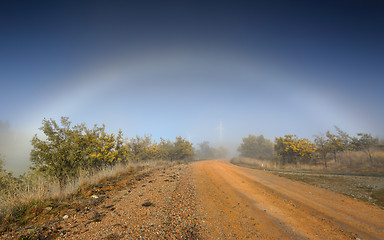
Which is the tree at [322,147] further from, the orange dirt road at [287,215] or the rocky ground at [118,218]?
the rocky ground at [118,218]

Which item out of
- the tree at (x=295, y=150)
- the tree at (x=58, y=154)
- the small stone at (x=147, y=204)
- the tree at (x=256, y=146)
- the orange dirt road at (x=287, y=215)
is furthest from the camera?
the tree at (x=256, y=146)

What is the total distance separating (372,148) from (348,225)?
75.3 feet

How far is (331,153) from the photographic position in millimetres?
22375

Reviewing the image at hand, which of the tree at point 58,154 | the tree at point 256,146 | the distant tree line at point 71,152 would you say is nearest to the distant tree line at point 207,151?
the tree at point 256,146

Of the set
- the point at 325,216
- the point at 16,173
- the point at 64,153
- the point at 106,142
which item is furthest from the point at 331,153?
the point at 16,173

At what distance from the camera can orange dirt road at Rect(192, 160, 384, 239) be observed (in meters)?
4.41

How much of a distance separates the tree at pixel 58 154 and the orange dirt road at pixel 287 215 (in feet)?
27.4

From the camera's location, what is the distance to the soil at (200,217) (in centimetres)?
A: 400

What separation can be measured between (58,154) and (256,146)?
167 feet

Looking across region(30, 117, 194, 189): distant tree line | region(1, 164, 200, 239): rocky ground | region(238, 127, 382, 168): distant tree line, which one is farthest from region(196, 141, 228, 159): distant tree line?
region(1, 164, 200, 239): rocky ground

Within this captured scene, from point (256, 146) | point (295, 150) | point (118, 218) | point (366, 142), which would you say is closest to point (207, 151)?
point (256, 146)

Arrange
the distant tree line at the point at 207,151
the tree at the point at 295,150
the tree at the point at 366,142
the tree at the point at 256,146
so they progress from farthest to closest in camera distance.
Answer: the distant tree line at the point at 207,151
the tree at the point at 256,146
the tree at the point at 295,150
the tree at the point at 366,142

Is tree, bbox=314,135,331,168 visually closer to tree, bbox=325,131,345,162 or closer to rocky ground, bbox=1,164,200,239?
tree, bbox=325,131,345,162

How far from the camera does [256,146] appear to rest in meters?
49.4
